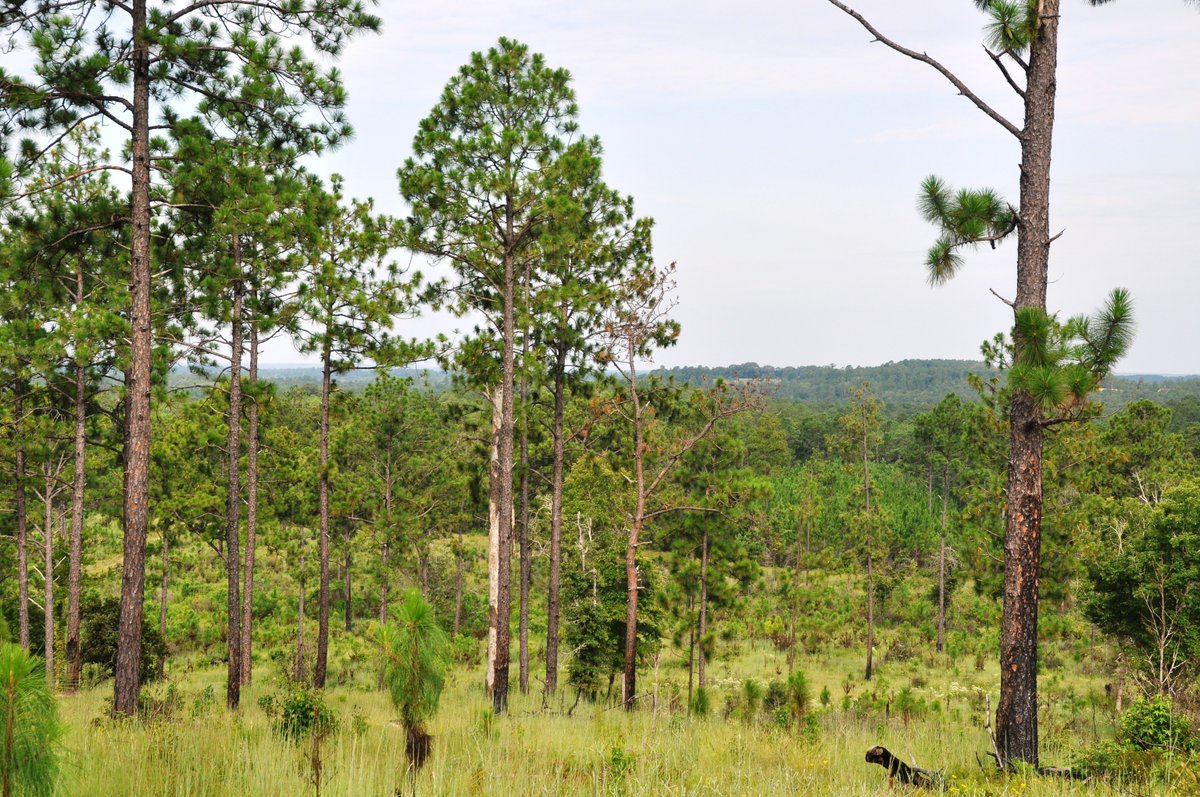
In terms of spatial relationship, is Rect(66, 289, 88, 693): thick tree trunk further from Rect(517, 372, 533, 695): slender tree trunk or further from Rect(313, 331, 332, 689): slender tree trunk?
Rect(517, 372, 533, 695): slender tree trunk

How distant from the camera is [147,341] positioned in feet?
27.6

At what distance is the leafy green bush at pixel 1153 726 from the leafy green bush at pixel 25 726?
8.57m

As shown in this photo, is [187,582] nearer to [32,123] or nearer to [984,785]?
[32,123]

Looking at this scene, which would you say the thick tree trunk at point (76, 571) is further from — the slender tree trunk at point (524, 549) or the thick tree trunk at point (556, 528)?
the thick tree trunk at point (556, 528)

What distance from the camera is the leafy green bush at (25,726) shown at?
3.08m

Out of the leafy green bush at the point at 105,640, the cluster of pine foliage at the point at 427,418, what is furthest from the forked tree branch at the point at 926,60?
the leafy green bush at the point at 105,640

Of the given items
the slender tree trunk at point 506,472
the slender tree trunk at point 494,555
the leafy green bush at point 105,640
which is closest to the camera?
the slender tree trunk at point 506,472

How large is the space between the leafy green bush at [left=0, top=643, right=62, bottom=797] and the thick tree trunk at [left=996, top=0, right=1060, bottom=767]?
7451 millimetres

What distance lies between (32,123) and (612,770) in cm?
860

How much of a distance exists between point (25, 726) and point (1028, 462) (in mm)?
7799

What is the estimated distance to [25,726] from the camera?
3.16m

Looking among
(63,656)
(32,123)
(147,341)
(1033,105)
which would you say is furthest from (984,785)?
(63,656)

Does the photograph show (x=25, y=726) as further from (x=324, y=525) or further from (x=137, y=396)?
(x=324, y=525)

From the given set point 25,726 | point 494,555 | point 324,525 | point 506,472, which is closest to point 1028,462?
point 25,726
